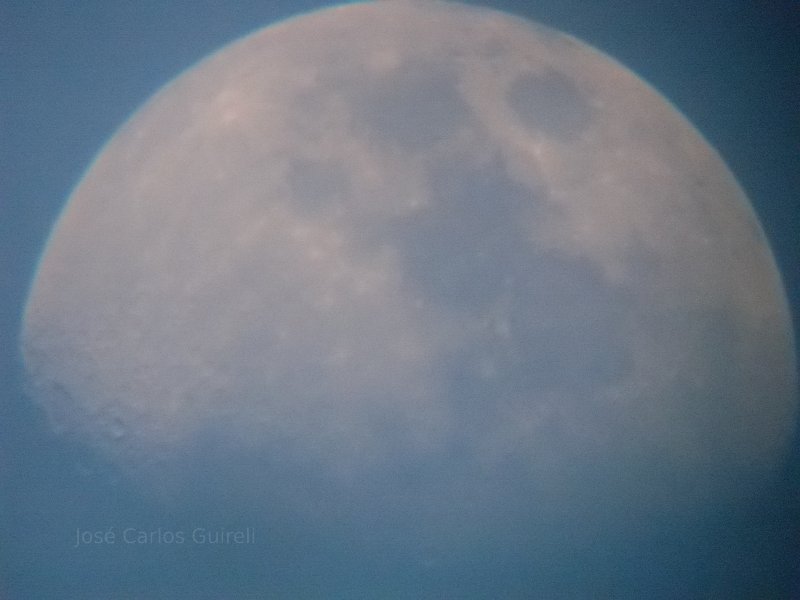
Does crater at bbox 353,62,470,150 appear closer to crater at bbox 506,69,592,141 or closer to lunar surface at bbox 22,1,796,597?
lunar surface at bbox 22,1,796,597

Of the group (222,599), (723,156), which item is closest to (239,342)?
(222,599)

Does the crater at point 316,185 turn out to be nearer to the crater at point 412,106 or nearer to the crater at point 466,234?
the crater at point 412,106

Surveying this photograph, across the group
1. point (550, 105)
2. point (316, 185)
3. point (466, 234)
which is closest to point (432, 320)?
point (466, 234)

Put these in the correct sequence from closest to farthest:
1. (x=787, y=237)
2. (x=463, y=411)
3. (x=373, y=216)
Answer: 1. (x=463, y=411)
2. (x=373, y=216)
3. (x=787, y=237)

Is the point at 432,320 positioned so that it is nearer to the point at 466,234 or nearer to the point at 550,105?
the point at 466,234

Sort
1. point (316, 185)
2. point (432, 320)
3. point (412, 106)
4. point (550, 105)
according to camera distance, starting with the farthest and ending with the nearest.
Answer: point (550, 105)
point (412, 106)
point (316, 185)
point (432, 320)

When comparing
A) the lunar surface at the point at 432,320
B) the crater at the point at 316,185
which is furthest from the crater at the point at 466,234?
the crater at the point at 316,185

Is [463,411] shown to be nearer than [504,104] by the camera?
Yes

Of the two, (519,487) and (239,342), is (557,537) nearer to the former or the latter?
(519,487)
